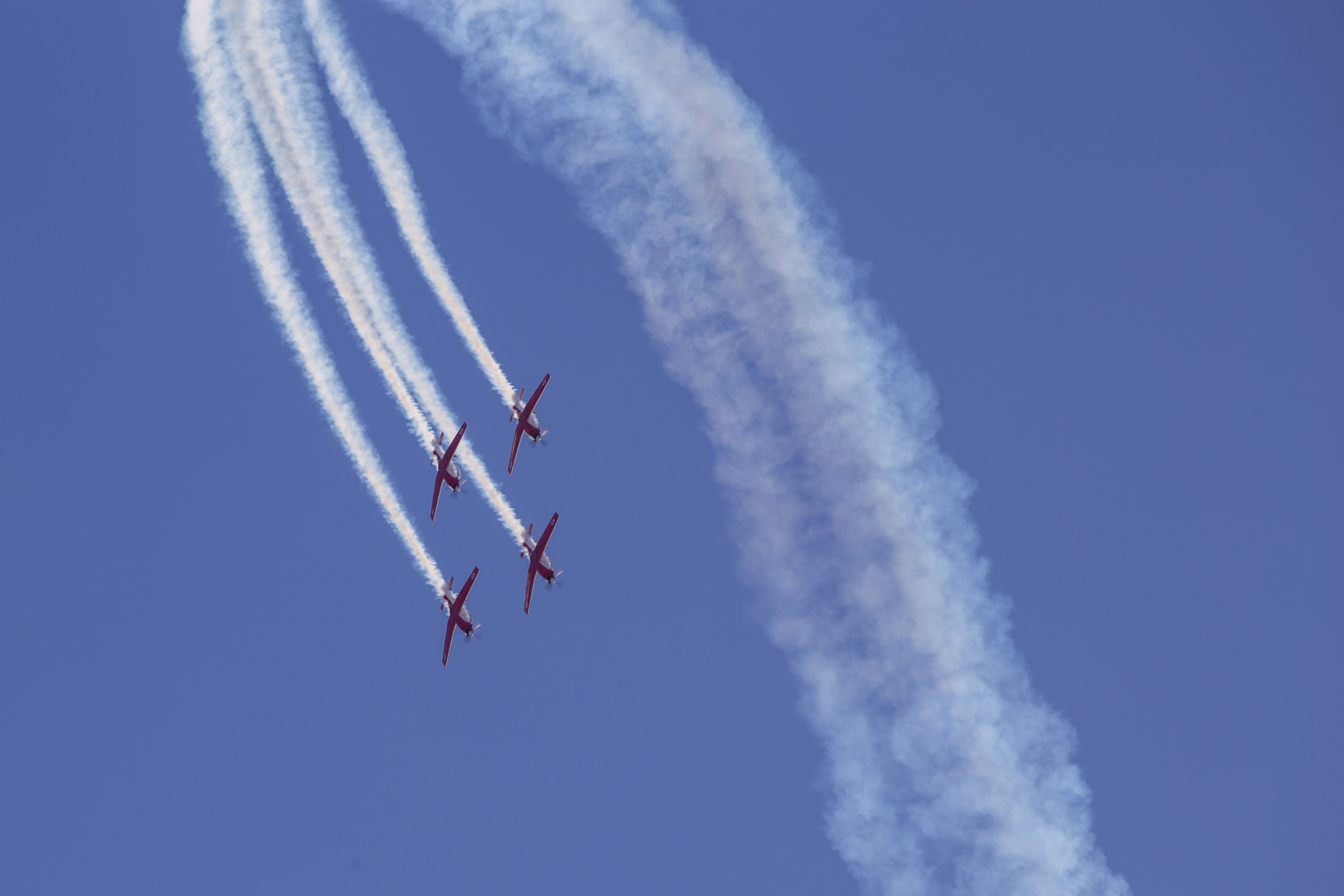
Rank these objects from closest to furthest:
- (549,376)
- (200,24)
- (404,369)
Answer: (200,24), (404,369), (549,376)

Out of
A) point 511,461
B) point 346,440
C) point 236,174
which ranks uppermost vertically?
point 511,461

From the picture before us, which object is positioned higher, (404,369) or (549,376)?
(549,376)

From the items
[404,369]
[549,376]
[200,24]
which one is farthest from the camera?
[549,376]

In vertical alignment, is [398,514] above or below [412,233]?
below

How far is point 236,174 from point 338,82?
4.12 meters

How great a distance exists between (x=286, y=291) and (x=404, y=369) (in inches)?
165

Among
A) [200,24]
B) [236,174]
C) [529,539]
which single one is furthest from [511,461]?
[200,24]

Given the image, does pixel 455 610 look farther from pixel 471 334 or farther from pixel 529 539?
pixel 471 334

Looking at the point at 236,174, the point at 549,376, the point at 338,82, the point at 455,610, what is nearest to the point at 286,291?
the point at 236,174

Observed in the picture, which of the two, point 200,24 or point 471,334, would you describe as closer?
point 200,24

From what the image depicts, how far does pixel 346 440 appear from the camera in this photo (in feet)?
144

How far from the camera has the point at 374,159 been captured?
42.3m

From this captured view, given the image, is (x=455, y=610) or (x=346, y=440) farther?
(x=455, y=610)

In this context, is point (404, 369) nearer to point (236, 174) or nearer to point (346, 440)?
point (346, 440)
